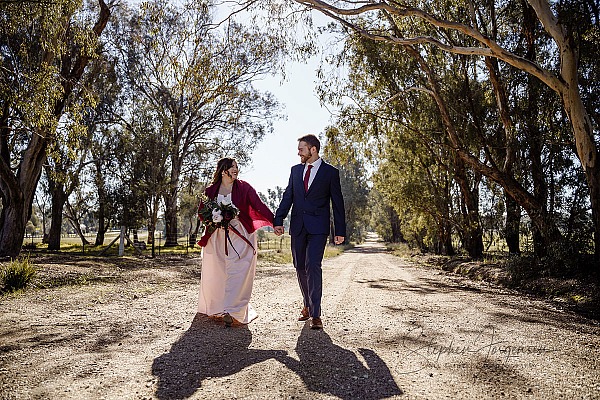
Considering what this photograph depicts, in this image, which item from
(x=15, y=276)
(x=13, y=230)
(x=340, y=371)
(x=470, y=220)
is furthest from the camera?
(x=470, y=220)

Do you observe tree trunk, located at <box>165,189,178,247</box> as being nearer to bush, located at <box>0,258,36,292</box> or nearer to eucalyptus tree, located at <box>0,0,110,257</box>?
eucalyptus tree, located at <box>0,0,110,257</box>

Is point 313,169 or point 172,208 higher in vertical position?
point 172,208

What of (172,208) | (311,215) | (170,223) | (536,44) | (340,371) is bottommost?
(340,371)

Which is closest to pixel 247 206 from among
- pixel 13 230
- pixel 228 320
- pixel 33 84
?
pixel 228 320

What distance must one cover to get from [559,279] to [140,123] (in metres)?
17.4

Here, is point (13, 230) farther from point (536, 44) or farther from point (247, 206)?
point (536, 44)

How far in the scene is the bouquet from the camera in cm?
572

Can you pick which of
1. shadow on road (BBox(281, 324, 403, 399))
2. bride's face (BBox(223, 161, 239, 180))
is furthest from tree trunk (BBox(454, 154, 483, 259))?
shadow on road (BBox(281, 324, 403, 399))

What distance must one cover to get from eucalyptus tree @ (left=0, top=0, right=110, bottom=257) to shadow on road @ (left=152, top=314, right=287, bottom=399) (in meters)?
6.04

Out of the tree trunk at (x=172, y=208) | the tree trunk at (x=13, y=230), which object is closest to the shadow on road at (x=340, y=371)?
the tree trunk at (x=13, y=230)

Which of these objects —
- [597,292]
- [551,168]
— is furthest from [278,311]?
[551,168]

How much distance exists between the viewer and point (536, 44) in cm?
1344

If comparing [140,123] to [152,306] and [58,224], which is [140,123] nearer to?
[58,224]

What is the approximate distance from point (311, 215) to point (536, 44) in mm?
11736
